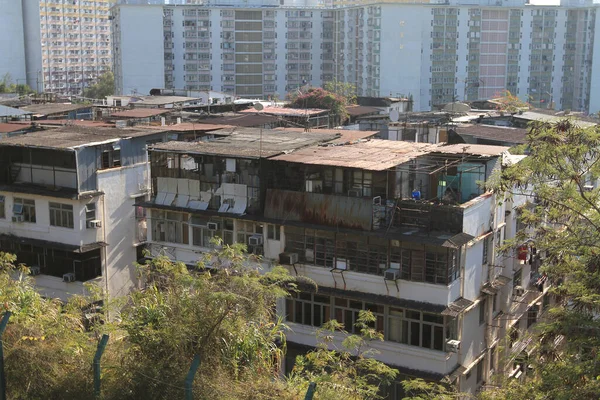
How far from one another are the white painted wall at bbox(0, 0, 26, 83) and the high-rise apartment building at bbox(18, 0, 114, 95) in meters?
1.05

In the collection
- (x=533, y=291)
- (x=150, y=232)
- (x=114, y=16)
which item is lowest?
(x=533, y=291)

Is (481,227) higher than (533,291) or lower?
higher

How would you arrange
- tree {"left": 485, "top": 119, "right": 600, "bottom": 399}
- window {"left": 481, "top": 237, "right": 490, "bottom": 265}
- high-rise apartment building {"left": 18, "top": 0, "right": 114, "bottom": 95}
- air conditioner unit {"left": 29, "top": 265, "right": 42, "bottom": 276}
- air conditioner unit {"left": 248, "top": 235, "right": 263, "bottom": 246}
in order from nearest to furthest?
tree {"left": 485, "top": 119, "right": 600, "bottom": 399}
window {"left": 481, "top": 237, "right": 490, "bottom": 265}
air conditioner unit {"left": 248, "top": 235, "right": 263, "bottom": 246}
air conditioner unit {"left": 29, "top": 265, "right": 42, "bottom": 276}
high-rise apartment building {"left": 18, "top": 0, "right": 114, "bottom": 95}

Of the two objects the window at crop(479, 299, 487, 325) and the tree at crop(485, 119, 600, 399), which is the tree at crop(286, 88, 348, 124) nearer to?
the window at crop(479, 299, 487, 325)

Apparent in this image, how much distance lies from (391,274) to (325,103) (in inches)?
751

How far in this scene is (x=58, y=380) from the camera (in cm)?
712

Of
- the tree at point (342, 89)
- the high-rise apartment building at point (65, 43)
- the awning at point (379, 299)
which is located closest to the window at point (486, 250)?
the awning at point (379, 299)

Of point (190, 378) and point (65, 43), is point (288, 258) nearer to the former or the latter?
point (190, 378)

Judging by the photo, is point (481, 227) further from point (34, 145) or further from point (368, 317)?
point (34, 145)

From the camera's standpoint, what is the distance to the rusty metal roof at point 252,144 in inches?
558

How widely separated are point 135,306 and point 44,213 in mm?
9392

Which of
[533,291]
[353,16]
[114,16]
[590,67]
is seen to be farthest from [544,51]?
[533,291]

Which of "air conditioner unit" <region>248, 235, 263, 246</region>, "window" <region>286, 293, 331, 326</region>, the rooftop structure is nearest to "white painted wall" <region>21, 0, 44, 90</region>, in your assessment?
the rooftop structure

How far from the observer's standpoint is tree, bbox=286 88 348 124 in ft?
93.0
